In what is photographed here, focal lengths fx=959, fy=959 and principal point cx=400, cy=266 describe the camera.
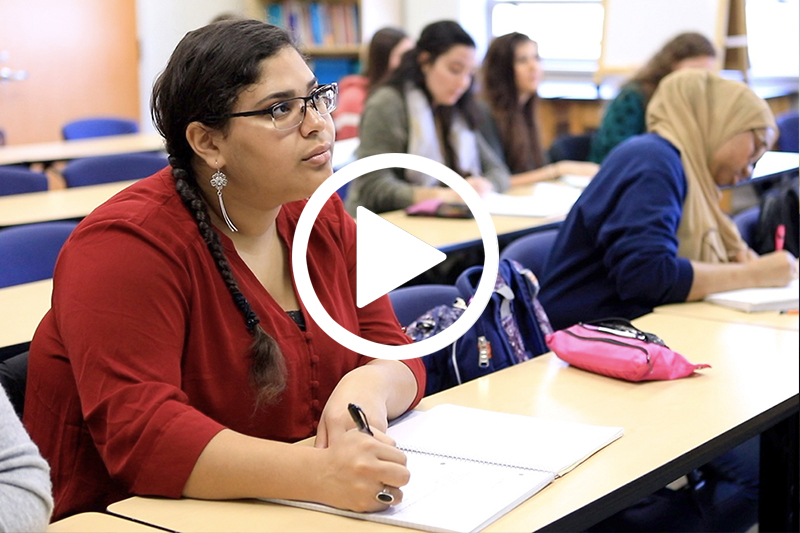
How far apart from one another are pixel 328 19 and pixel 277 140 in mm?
6131

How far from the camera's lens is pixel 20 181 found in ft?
12.9

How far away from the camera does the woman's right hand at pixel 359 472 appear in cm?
118

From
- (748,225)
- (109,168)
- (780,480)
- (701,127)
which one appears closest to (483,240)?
(780,480)

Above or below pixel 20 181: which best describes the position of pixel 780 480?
below

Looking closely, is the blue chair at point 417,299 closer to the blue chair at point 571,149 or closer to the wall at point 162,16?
the blue chair at point 571,149

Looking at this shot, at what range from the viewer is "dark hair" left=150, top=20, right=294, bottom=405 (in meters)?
1.31

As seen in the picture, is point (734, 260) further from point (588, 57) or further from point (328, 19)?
point (328, 19)

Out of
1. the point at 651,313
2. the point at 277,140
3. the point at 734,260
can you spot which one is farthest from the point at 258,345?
the point at 734,260

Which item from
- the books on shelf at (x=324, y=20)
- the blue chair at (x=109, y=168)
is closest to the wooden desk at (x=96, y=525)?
the blue chair at (x=109, y=168)

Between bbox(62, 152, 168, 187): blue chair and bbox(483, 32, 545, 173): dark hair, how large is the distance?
1.60m

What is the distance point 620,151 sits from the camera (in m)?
2.45

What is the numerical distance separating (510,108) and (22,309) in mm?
3002

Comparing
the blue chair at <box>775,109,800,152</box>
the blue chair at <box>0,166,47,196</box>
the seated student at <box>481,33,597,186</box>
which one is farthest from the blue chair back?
the blue chair at <box>0,166,47,196</box>

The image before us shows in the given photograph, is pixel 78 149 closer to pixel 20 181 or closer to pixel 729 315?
pixel 20 181
